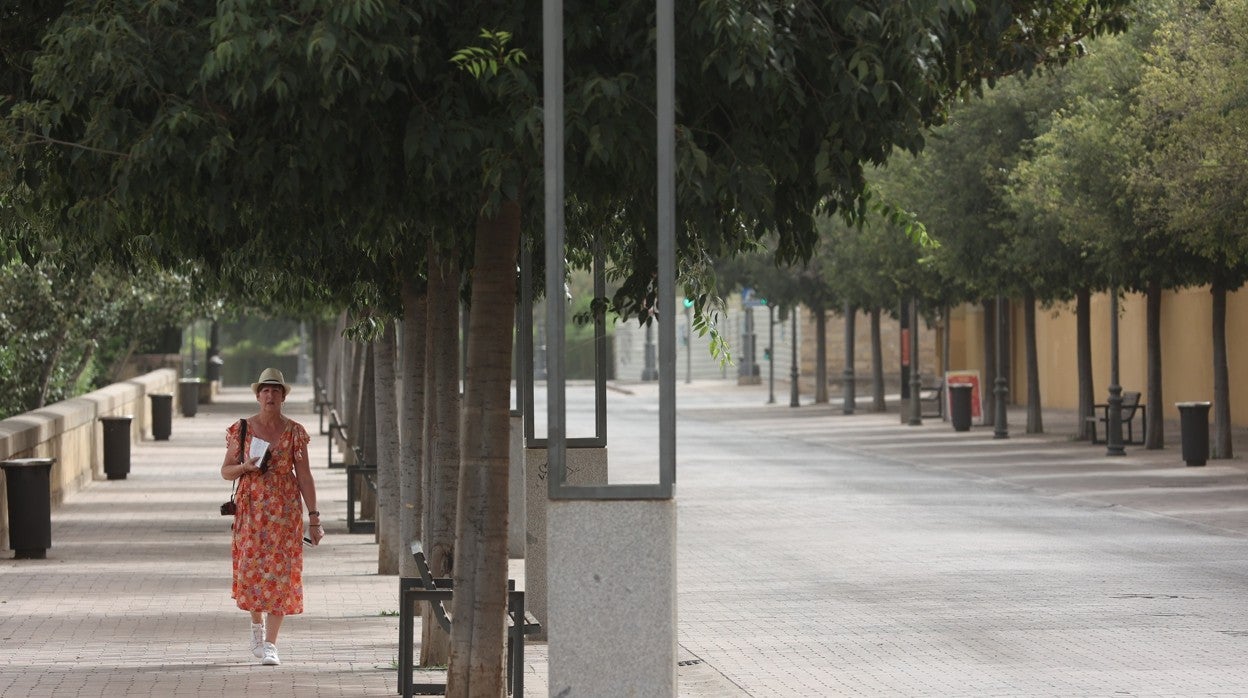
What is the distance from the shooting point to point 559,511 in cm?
657

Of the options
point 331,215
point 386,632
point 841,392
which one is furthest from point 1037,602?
point 841,392

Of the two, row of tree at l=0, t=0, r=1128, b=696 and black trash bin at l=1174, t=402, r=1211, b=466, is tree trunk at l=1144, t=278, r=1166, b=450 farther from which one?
row of tree at l=0, t=0, r=1128, b=696

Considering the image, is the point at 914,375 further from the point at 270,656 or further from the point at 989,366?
the point at 270,656

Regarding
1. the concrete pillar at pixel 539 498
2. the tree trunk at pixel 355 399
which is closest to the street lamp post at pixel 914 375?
the tree trunk at pixel 355 399

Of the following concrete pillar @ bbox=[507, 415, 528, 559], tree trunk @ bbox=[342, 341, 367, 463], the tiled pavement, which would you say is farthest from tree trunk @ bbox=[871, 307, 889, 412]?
concrete pillar @ bbox=[507, 415, 528, 559]

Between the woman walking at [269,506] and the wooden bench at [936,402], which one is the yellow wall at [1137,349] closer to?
the wooden bench at [936,402]

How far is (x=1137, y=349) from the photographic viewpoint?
4275cm

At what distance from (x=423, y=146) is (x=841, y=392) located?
57683 mm

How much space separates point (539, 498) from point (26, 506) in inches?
275

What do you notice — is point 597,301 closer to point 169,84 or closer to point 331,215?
point 331,215

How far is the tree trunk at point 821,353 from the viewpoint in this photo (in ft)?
169

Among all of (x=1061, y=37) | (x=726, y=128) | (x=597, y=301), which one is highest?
(x=1061, y=37)

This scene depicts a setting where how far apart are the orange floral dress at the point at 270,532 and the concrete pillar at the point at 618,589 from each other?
168 inches

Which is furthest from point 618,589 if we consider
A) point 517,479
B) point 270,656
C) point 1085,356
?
point 1085,356
